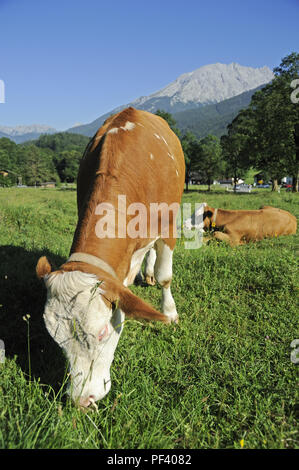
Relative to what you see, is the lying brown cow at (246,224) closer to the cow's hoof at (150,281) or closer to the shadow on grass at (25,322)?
the cow's hoof at (150,281)

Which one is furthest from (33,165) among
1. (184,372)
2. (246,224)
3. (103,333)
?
(103,333)

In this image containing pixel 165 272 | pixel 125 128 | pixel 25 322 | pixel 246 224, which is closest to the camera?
pixel 125 128

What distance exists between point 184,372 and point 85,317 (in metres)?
1.32

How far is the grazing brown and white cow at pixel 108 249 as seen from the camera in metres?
2.15

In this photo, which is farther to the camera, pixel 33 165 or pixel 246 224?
pixel 33 165

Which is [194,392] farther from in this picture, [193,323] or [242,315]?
[242,315]

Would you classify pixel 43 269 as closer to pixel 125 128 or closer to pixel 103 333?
pixel 103 333

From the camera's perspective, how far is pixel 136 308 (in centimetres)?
210

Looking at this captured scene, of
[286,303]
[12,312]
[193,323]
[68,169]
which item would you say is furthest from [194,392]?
[68,169]

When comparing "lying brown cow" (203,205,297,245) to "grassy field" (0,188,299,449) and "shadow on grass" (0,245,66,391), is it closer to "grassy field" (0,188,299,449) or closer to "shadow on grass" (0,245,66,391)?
"grassy field" (0,188,299,449)

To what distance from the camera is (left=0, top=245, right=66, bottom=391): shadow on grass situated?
2.87 metres

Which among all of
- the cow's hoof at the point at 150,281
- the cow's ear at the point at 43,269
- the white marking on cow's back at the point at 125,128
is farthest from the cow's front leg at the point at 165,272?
the cow's ear at the point at 43,269

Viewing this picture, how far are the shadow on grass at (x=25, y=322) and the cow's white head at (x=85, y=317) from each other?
253 millimetres

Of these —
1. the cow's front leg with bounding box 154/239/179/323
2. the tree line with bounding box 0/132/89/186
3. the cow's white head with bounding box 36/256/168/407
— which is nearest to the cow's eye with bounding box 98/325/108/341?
the cow's white head with bounding box 36/256/168/407
